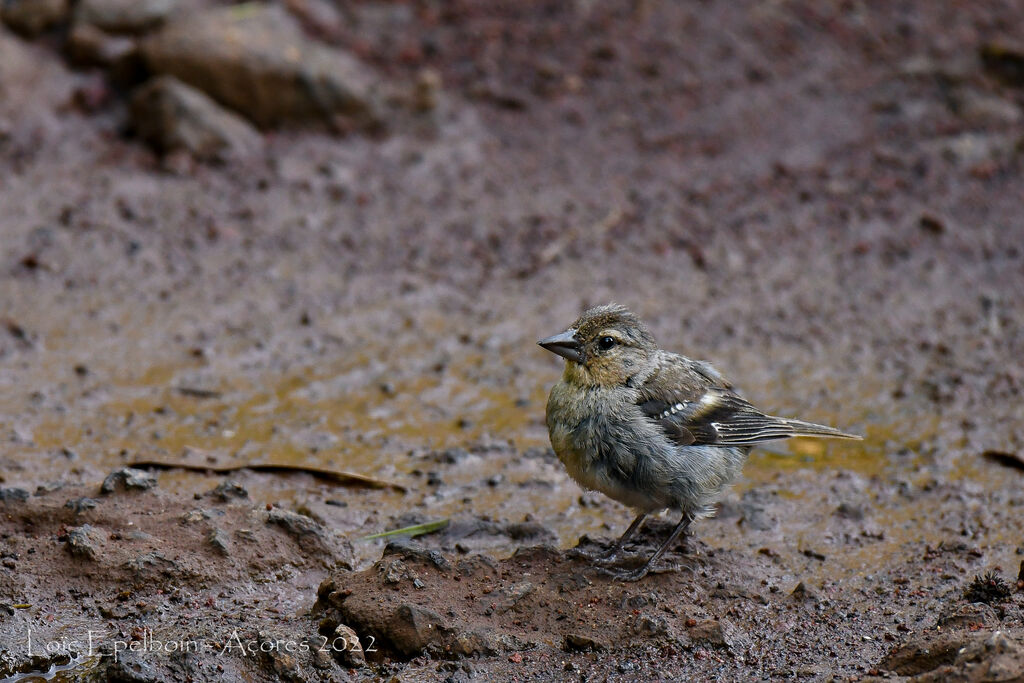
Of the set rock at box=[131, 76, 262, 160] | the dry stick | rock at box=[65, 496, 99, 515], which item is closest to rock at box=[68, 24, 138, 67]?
rock at box=[131, 76, 262, 160]

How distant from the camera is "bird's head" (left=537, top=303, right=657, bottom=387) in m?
5.20

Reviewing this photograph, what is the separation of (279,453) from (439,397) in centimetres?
111

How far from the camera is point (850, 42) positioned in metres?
11.0

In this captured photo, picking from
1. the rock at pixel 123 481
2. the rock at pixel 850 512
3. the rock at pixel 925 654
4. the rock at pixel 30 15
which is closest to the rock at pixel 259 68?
the rock at pixel 30 15

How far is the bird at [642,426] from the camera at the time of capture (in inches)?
196

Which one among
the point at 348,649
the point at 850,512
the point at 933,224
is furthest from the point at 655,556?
the point at 933,224

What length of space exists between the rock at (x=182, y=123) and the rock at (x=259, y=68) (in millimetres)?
204

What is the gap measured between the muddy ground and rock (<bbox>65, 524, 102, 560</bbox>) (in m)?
0.03

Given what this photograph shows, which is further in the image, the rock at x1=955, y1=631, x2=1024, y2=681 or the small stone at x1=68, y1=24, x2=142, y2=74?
the small stone at x1=68, y1=24, x2=142, y2=74

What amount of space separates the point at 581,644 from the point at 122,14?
7560 mm

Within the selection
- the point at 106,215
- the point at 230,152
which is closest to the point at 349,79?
the point at 230,152

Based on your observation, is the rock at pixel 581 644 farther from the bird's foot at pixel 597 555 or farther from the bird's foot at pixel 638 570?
the bird's foot at pixel 597 555

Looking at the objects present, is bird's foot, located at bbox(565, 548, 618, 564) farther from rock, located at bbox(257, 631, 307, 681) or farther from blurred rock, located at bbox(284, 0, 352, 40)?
blurred rock, located at bbox(284, 0, 352, 40)

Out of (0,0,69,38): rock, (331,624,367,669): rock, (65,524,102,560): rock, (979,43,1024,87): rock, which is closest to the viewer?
(331,624,367,669): rock
